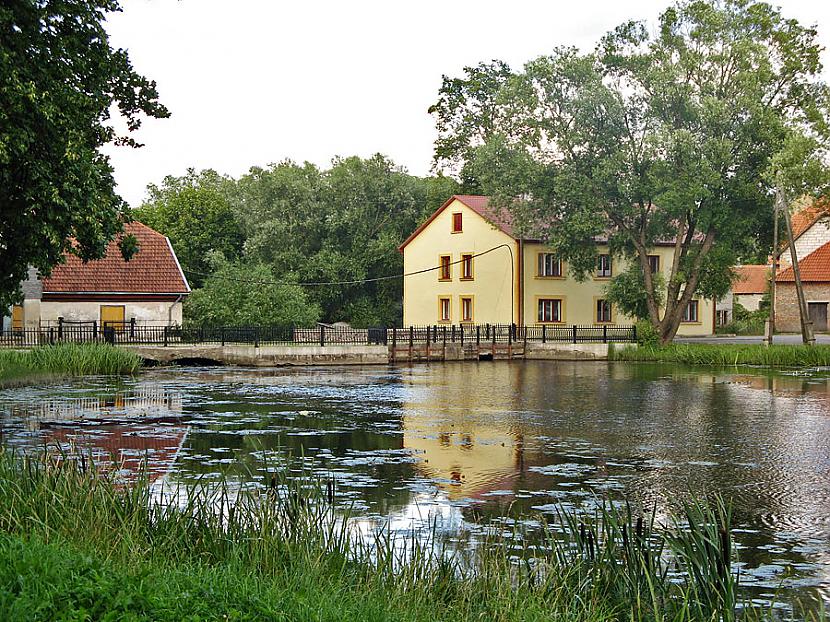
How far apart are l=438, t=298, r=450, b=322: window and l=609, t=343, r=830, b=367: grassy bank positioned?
16726mm

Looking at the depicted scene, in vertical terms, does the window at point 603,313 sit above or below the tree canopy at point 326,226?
below

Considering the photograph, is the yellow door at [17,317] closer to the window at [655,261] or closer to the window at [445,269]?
the window at [445,269]

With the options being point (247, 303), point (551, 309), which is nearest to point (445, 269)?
point (551, 309)

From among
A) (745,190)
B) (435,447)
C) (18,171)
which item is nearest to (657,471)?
(435,447)

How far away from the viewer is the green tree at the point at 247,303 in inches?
2015

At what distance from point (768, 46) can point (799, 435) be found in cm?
2880

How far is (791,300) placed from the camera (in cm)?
6366

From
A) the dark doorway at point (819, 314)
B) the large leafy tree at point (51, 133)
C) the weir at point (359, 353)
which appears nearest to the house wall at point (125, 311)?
the weir at point (359, 353)

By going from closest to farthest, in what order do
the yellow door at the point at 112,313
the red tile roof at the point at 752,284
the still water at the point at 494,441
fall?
the still water at the point at 494,441 → the yellow door at the point at 112,313 → the red tile roof at the point at 752,284

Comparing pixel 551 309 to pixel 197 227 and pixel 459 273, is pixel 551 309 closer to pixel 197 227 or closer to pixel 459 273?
pixel 459 273

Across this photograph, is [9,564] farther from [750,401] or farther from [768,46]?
[768,46]

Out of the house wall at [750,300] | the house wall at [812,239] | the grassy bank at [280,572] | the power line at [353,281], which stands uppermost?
the house wall at [812,239]

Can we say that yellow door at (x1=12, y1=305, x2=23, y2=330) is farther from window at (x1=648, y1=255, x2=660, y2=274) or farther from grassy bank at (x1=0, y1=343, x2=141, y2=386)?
window at (x1=648, y1=255, x2=660, y2=274)

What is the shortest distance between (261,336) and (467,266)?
1719 centimetres
